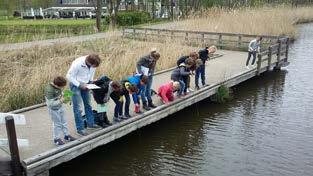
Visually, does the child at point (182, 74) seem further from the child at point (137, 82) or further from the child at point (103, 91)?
the child at point (103, 91)

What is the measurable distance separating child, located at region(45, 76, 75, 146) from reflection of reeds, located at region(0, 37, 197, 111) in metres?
2.96

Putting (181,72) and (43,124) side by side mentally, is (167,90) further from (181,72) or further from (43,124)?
(43,124)

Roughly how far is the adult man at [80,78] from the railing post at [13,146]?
1247mm

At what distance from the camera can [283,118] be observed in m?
10.4

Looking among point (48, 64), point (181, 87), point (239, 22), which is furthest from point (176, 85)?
point (239, 22)

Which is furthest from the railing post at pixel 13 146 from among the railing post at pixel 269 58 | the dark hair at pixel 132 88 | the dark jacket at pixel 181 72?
the railing post at pixel 269 58

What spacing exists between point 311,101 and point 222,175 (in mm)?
5838

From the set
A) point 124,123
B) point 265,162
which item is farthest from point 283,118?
point 124,123

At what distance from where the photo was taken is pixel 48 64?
39.9 ft

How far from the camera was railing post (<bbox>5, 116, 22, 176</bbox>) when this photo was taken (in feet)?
19.5

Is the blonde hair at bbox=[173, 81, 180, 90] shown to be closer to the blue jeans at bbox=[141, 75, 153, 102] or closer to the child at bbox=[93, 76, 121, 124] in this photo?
the blue jeans at bbox=[141, 75, 153, 102]

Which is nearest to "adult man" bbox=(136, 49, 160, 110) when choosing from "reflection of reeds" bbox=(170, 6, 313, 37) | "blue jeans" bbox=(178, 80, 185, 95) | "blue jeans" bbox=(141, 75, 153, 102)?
"blue jeans" bbox=(141, 75, 153, 102)

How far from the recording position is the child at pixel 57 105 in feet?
20.9

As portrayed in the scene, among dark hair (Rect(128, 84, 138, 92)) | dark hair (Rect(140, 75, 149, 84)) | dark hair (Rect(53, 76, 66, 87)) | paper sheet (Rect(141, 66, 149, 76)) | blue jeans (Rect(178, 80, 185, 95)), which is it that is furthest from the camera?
blue jeans (Rect(178, 80, 185, 95))
